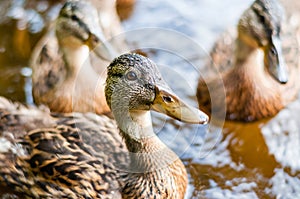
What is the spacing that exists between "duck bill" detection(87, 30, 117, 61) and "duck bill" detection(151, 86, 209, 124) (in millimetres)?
781

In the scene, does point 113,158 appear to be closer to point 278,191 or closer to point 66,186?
point 66,186

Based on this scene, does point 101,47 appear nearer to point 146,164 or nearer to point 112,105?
point 112,105

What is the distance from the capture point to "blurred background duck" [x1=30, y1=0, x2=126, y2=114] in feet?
14.4

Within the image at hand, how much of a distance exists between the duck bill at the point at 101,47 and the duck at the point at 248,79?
84 centimetres

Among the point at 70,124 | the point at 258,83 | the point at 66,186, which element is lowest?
the point at 66,186

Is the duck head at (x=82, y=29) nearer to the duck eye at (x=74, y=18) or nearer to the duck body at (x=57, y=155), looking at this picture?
the duck eye at (x=74, y=18)

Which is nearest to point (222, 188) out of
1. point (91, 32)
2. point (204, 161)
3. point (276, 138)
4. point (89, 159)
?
point (204, 161)

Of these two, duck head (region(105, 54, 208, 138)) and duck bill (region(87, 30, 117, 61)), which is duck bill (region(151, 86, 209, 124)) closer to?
duck head (region(105, 54, 208, 138))

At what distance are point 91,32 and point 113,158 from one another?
0.94m

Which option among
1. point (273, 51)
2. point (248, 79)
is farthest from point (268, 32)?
point (248, 79)

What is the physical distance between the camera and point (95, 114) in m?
4.45

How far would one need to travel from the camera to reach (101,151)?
3.98m

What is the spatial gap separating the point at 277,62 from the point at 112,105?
49.3 inches

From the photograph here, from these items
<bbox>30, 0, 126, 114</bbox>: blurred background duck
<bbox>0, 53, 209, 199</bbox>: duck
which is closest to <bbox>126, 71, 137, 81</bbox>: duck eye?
<bbox>0, 53, 209, 199</bbox>: duck
